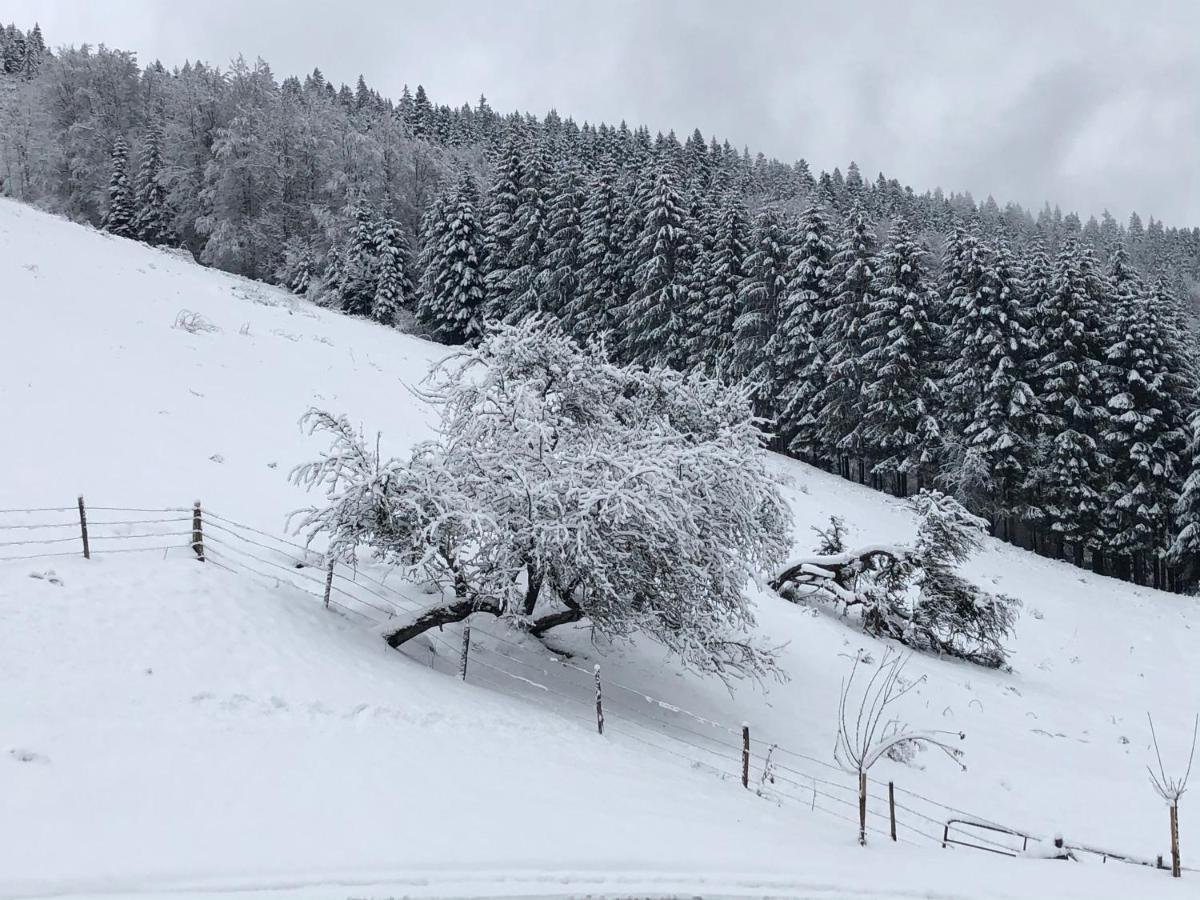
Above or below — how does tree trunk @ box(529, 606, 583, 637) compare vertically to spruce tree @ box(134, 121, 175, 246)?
below

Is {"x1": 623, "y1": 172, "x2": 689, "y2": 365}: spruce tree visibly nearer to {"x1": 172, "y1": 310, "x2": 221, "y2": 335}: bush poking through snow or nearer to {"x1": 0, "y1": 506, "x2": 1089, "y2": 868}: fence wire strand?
{"x1": 172, "y1": 310, "x2": 221, "y2": 335}: bush poking through snow

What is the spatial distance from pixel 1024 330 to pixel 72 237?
3810cm

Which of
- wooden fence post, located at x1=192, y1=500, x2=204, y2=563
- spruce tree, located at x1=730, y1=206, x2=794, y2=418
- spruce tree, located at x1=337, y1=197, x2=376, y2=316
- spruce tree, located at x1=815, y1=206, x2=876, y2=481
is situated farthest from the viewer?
spruce tree, located at x1=337, y1=197, x2=376, y2=316

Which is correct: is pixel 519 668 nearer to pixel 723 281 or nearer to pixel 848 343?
pixel 848 343

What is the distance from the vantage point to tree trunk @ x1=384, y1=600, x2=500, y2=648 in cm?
1036

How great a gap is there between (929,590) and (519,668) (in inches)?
445

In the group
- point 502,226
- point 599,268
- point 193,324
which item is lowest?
point 193,324

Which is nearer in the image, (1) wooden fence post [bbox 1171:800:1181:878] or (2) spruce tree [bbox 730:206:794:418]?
(1) wooden fence post [bbox 1171:800:1181:878]

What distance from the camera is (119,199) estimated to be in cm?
4550

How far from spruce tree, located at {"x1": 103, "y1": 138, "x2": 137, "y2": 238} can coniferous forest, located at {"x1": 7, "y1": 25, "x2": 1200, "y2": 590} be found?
164 millimetres

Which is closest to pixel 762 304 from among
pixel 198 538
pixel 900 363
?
pixel 900 363

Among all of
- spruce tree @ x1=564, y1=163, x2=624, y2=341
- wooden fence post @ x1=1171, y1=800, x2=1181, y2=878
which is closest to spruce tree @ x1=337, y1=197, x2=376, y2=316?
spruce tree @ x1=564, y1=163, x2=624, y2=341

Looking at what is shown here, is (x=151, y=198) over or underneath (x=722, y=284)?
over

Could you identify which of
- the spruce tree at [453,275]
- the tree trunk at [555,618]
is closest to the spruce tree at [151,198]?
the spruce tree at [453,275]
